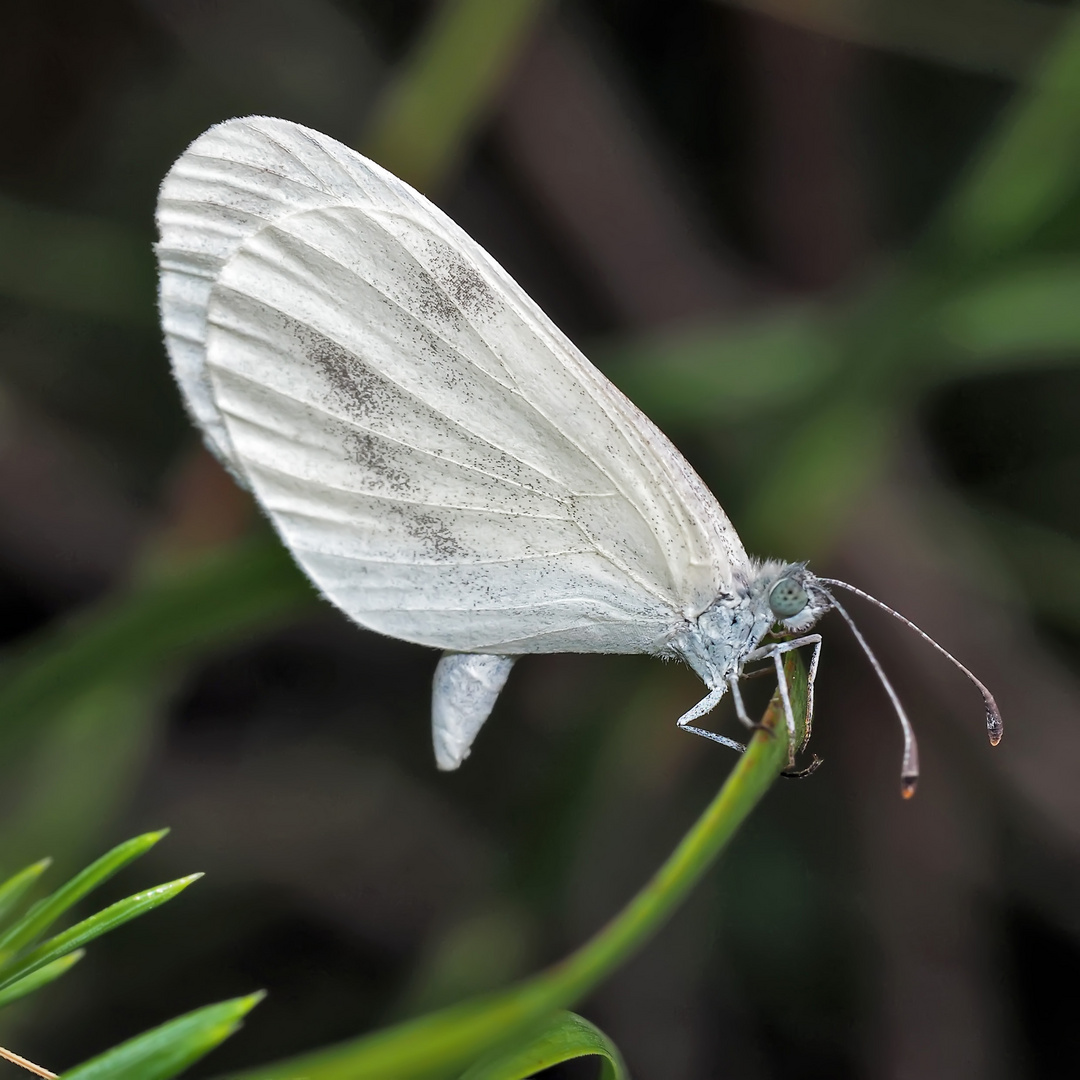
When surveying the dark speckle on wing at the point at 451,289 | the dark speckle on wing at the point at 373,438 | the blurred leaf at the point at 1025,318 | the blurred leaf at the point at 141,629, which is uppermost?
the blurred leaf at the point at 1025,318

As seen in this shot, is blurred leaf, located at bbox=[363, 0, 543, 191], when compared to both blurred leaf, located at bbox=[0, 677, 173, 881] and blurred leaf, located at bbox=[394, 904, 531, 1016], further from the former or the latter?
blurred leaf, located at bbox=[394, 904, 531, 1016]

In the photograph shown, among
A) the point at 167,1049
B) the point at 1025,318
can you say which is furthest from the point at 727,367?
the point at 167,1049

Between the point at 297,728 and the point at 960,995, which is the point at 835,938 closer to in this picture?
the point at 960,995

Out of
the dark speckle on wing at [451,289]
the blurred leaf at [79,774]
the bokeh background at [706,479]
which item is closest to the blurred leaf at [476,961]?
the bokeh background at [706,479]

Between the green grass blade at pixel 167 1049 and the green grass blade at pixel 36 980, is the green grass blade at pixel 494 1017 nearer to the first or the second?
the green grass blade at pixel 167 1049

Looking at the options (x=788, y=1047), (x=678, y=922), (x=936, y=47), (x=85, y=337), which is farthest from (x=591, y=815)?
(x=936, y=47)

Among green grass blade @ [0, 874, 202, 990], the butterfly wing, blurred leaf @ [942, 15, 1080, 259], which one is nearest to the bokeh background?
blurred leaf @ [942, 15, 1080, 259]

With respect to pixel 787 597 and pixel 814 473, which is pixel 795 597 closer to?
pixel 787 597
